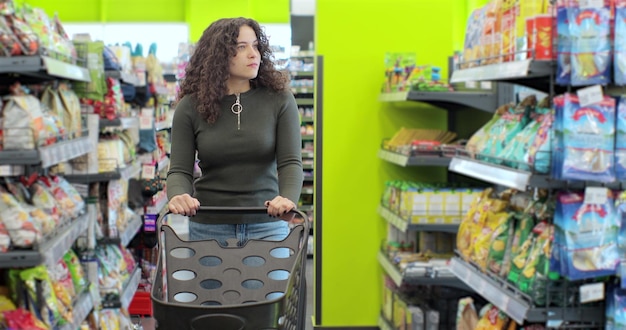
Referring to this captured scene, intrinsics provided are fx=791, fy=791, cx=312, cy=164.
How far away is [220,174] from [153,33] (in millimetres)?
12937

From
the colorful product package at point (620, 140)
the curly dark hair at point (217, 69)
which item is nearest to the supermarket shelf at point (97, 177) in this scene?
the curly dark hair at point (217, 69)

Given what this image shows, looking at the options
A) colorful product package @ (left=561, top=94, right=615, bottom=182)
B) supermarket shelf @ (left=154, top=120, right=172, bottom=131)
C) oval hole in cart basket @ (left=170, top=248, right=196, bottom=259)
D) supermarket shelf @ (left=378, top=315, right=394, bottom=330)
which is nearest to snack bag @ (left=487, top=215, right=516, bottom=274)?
colorful product package @ (left=561, top=94, right=615, bottom=182)

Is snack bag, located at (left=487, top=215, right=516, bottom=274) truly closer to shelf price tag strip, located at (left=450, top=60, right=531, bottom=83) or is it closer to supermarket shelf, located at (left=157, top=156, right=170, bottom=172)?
shelf price tag strip, located at (left=450, top=60, right=531, bottom=83)

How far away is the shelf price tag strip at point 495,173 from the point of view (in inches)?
102

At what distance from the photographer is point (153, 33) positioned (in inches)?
588

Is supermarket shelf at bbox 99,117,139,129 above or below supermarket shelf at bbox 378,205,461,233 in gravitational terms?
above

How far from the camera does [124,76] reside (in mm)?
4895

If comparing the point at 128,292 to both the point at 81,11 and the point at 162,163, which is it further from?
the point at 81,11

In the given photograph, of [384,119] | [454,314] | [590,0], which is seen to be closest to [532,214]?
[590,0]

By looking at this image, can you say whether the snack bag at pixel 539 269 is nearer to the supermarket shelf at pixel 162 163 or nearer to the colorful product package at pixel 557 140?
the colorful product package at pixel 557 140

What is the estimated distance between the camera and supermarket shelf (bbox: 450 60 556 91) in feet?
8.52

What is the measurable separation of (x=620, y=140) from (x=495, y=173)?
1.44 ft

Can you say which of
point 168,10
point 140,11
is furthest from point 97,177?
point 168,10

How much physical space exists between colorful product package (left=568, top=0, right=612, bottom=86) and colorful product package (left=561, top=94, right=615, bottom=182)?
8 centimetres
